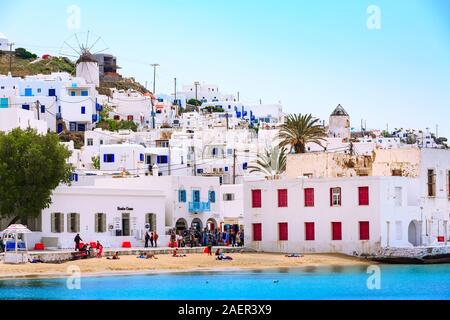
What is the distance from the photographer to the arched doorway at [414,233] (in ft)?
192

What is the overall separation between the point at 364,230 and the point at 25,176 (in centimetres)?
1708

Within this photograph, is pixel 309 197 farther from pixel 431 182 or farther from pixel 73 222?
pixel 73 222

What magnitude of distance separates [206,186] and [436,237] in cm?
1405

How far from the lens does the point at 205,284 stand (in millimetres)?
40938

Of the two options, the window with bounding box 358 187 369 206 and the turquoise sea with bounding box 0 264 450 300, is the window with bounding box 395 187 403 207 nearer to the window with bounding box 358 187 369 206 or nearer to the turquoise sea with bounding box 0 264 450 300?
the window with bounding box 358 187 369 206

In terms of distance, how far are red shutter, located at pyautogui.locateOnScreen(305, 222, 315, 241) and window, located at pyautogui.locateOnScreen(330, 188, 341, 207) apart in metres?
1.63

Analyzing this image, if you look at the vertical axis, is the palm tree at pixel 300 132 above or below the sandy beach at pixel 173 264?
above

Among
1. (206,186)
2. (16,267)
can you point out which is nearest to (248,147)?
(206,186)

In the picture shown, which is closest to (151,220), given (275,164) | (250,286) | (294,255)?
(294,255)

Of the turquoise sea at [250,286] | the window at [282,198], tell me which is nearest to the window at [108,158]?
the window at [282,198]

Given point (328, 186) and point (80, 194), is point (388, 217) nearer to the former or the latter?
point (328, 186)

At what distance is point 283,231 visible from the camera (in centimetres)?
5797
